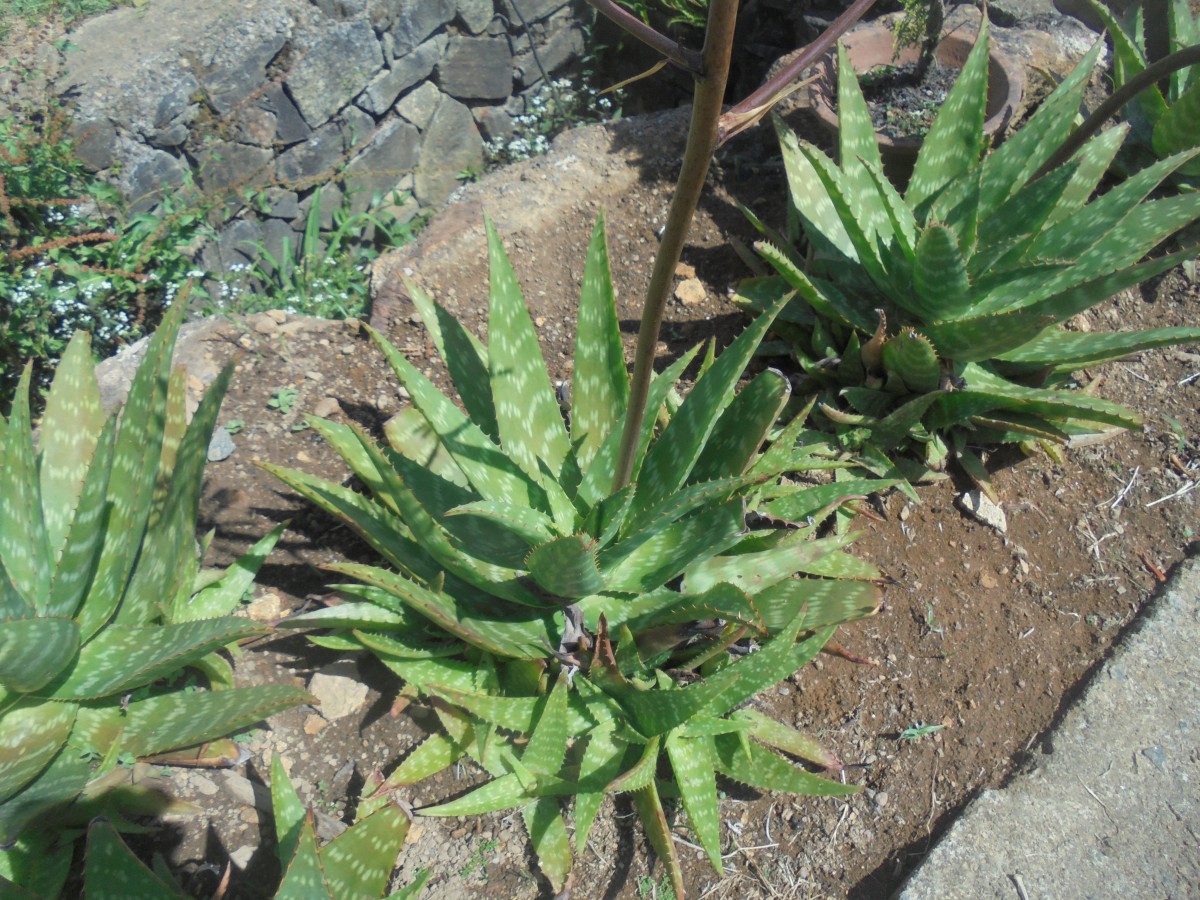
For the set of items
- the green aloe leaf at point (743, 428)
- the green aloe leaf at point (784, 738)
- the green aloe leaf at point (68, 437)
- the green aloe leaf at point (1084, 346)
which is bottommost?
the green aloe leaf at point (784, 738)

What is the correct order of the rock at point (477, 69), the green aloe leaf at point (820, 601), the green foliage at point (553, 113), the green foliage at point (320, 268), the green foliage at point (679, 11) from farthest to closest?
the green foliage at point (553, 113) < the rock at point (477, 69) < the green foliage at point (679, 11) < the green foliage at point (320, 268) < the green aloe leaf at point (820, 601)

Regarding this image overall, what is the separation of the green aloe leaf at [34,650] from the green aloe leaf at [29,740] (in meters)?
0.10

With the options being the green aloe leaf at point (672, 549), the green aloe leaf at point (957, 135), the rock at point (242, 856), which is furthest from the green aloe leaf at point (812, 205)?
the rock at point (242, 856)

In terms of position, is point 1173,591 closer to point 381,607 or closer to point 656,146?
point 381,607

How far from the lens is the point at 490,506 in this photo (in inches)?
59.8

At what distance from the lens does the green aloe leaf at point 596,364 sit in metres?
2.04

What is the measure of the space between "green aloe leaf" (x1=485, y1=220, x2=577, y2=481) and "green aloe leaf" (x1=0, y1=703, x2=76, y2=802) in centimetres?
110

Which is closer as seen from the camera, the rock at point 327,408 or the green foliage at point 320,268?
the rock at point 327,408

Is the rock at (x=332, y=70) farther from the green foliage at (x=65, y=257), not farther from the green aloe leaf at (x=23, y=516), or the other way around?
the green aloe leaf at (x=23, y=516)

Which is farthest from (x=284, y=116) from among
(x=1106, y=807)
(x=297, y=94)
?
(x=1106, y=807)

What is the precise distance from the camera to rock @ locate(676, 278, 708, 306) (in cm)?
320

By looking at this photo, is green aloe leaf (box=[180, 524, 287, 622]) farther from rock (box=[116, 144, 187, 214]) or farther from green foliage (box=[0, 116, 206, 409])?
rock (box=[116, 144, 187, 214])

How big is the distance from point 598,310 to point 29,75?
9.82ft

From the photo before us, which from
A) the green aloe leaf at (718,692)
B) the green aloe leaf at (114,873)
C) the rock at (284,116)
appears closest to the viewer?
the green aloe leaf at (114,873)
